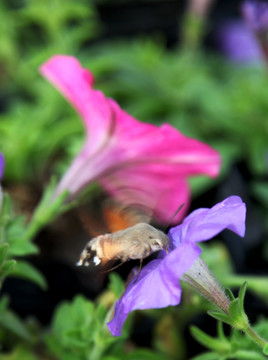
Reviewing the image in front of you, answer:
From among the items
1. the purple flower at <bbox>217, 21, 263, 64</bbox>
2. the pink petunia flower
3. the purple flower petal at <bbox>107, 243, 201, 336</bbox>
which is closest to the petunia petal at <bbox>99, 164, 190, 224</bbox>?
the pink petunia flower

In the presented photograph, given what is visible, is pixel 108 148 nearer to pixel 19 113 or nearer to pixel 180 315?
pixel 180 315

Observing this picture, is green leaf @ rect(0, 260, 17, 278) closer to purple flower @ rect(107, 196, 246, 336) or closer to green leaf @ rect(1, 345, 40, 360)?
purple flower @ rect(107, 196, 246, 336)

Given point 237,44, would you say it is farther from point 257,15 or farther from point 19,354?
point 19,354

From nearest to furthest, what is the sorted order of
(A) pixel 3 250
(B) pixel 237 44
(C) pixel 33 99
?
(A) pixel 3 250 → (C) pixel 33 99 → (B) pixel 237 44

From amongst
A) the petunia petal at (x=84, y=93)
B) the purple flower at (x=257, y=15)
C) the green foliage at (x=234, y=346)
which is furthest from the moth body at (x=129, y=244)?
the purple flower at (x=257, y=15)

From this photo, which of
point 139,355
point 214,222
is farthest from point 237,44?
point 214,222

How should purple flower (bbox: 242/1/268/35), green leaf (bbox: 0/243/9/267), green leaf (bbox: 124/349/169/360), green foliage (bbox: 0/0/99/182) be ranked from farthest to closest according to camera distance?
green foliage (bbox: 0/0/99/182)
purple flower (bbox: 242/1/268/35)
green leaf (bbox: 124/349/169/360)
green leaf (bbox: 0/243/9/267)

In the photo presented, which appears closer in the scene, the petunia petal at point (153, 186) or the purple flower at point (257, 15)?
the petunia petal at point (153, 186)

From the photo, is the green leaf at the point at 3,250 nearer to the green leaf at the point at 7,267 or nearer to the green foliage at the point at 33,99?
the green leaf at the point at 7,267
